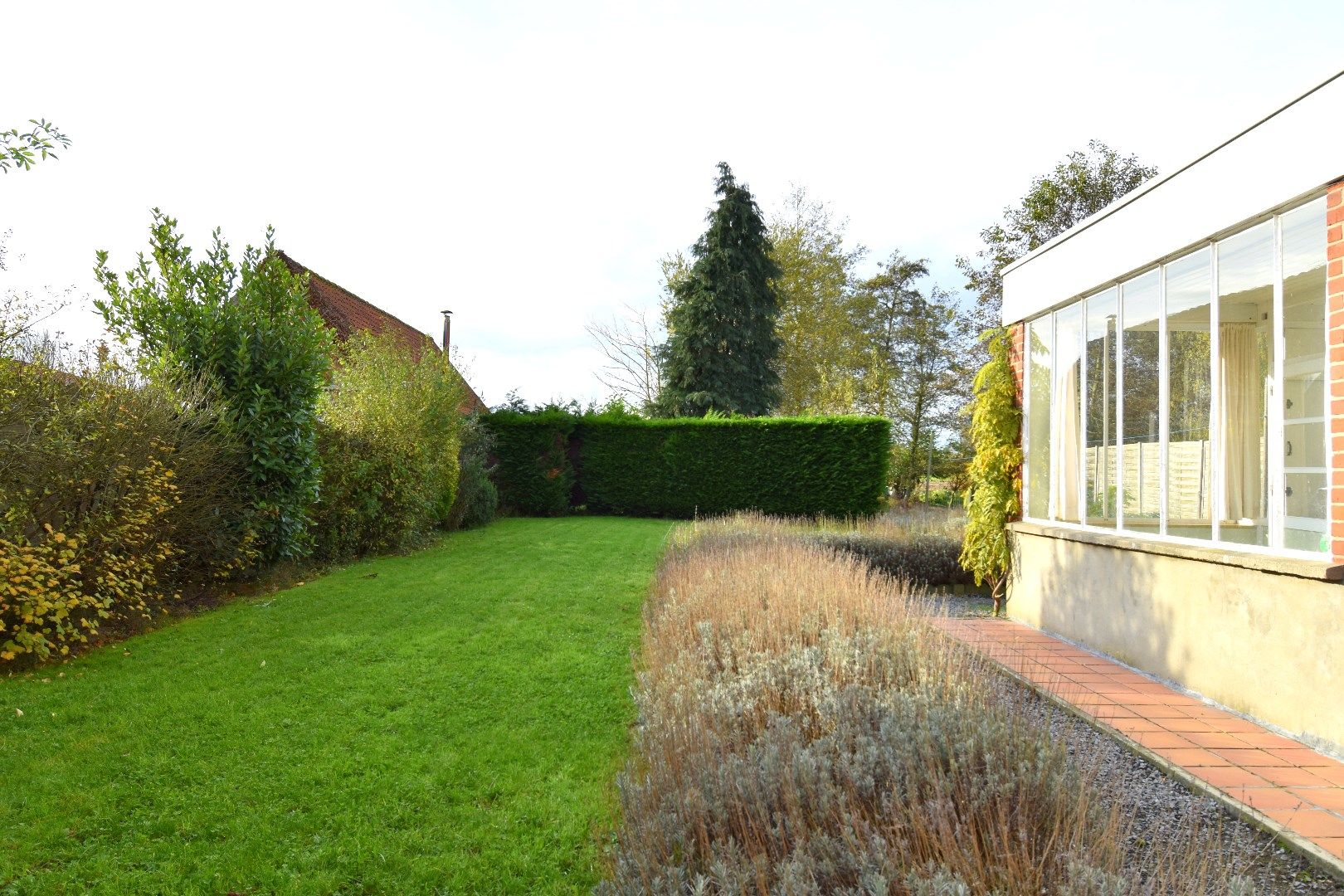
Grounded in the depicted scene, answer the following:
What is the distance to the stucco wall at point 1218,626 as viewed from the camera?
3.98 metres

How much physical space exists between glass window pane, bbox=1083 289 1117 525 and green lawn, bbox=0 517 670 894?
4.05 metres

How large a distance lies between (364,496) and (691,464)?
9.19m

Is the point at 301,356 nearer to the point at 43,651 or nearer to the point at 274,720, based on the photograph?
the point at 43,651

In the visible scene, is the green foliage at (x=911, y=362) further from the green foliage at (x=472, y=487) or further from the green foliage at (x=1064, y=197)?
the green foliage at (x=472, y=487)

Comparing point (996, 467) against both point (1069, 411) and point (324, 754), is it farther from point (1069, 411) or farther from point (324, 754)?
point (324, 754)

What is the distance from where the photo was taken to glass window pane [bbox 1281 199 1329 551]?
4.25 meters

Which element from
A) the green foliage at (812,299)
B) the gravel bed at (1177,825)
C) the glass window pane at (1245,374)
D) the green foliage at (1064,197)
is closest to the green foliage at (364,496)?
the gravel bed at (1177,825)

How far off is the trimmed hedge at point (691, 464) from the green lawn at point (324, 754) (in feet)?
35.7

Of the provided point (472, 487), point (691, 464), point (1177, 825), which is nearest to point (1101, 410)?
point (1177, 825)

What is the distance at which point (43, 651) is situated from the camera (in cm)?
505

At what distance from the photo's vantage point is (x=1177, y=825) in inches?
113

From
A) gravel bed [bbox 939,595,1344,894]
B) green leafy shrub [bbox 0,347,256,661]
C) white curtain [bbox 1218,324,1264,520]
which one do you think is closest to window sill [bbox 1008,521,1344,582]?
white curtain [bbox 1218,324,1264,520]

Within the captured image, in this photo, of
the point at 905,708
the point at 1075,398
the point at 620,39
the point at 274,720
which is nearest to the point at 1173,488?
the point at 1075,398

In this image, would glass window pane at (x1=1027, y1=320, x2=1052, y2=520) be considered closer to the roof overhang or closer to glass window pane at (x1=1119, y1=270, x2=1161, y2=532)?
the roof overhang
